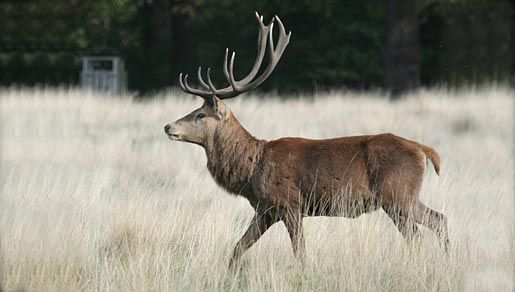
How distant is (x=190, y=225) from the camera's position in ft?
21.2

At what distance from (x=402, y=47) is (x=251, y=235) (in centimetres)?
1321

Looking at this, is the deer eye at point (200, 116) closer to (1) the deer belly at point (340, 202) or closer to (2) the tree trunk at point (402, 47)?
(1) the deer belly at point (340, 202)

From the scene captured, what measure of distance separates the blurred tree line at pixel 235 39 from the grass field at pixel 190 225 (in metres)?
8.61

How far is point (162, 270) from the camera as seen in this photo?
5.42 metres

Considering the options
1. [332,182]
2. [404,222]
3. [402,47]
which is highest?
[402,47]

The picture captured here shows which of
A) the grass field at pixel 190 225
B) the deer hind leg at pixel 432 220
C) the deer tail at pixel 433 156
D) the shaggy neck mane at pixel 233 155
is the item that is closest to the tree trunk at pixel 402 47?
the grass field at pixel 190 225

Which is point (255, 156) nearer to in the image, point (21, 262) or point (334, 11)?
point (21, 262)

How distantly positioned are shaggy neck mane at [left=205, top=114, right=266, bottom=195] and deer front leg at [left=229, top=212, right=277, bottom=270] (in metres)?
0.38

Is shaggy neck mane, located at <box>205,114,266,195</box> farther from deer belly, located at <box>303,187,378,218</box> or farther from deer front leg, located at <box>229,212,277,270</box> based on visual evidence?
deer belly, located at <box>303,187,378,218</box>

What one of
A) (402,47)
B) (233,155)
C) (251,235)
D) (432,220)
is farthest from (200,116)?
(402,47)

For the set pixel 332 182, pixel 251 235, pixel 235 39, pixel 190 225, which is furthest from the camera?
pixel 235 39

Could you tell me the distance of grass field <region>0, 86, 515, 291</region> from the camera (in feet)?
17.9

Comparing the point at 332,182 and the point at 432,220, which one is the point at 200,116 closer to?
the point at 332,182

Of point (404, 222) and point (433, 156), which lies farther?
point (433, 156)
